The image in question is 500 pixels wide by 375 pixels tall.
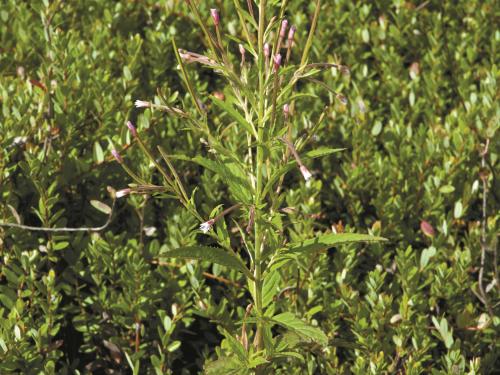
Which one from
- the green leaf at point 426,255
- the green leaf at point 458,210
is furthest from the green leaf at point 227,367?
the green leaf at point 458,210

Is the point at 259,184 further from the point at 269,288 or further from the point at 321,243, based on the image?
the point at 269,288

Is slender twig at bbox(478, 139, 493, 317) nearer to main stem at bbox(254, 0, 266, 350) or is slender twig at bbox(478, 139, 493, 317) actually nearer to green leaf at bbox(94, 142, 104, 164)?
main stem at bbox(254, 0, 266, 350)

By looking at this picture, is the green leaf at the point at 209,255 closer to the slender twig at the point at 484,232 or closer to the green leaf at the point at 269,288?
the green leaf at the point at 269,288

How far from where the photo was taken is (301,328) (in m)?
2.43

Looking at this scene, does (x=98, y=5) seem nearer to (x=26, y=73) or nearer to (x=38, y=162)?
(x=26, y=73)

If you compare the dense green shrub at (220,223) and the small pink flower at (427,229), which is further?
the small pink flower at (427,229)

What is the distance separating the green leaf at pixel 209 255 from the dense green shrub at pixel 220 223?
20cm

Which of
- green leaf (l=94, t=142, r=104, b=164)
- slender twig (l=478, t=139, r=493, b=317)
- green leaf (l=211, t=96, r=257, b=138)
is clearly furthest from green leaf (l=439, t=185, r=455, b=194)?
green leaf (l=94, t=142, r=104, b=164)

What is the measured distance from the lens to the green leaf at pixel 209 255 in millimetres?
2242

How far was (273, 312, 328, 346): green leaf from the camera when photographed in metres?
2.33

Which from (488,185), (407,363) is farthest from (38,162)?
(488,185)

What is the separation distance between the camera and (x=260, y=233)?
2.49 meters

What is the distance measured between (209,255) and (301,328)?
37cm

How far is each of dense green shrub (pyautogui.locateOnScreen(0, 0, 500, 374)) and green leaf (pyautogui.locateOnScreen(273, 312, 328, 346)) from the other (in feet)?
0.43
